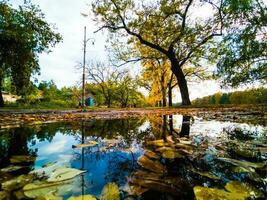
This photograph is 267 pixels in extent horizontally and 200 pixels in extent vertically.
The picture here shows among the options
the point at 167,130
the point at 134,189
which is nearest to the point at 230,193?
the point at 134,189

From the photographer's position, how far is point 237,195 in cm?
117

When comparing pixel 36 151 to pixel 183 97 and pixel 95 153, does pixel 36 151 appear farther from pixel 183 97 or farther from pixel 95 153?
pixel 183 97

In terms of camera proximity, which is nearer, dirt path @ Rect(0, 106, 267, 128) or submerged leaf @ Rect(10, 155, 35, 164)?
submerged leaf @ Rect(10, 155, 35, 164)

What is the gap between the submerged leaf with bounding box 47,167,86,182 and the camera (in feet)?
4.79

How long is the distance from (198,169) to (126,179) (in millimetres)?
553

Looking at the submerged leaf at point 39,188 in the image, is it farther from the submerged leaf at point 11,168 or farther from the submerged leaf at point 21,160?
the submerged leaf at point 21,160

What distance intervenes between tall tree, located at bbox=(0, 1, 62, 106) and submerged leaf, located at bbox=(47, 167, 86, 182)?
57.5 feet

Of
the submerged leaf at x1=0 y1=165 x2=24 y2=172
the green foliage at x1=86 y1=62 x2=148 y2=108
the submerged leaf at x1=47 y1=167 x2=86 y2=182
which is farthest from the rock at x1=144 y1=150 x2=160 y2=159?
the green foliage at x1=86 y1=62 x2=148 y2=108

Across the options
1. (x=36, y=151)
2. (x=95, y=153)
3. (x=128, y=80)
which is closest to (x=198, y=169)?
(x=95, y=153)

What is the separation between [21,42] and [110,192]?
18.6 m

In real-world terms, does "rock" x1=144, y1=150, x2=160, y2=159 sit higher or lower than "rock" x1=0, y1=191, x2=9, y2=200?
higher

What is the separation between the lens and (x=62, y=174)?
60.4 inches

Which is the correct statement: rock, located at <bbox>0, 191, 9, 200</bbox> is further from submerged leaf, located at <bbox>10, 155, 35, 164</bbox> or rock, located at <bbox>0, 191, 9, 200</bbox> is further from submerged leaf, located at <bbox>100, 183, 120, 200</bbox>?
submerged leaf, located at <bbox>10, 155, 35, 164</bbox>

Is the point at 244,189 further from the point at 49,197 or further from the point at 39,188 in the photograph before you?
the point at 39,188
